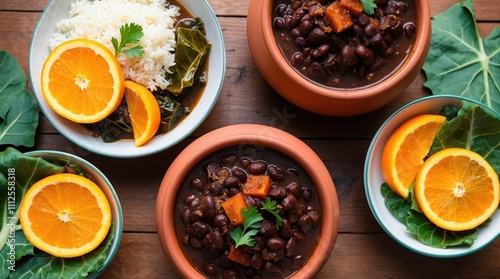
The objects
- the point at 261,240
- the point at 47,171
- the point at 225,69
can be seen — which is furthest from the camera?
the point at 225,69

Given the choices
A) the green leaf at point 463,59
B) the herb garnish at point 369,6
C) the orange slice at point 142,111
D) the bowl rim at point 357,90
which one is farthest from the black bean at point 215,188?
the green leaf at point 463,59

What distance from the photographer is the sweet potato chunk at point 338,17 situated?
81.8 inches

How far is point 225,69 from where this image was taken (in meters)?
2.43

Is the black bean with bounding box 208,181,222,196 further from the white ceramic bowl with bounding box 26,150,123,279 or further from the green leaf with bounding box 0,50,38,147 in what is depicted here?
the green leaf with bounding box 0,50,38,147

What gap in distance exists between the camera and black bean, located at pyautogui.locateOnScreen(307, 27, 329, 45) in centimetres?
208

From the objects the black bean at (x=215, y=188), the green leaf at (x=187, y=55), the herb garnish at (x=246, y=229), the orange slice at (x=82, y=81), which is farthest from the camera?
the green leaf at (x=187, y=55)

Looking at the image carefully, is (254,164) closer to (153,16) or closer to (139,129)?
(139,129)

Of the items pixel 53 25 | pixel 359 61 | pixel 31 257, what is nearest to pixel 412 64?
pixel 359 61

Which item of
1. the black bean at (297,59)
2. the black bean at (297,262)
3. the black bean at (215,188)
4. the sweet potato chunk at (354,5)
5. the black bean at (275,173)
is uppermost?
the sweet potato chunk at (354,5)

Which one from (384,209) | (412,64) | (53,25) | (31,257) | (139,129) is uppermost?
(412,64)

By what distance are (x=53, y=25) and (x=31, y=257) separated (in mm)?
869

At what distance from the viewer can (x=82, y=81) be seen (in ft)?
7.32

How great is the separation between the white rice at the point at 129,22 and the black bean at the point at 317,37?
0.57 m

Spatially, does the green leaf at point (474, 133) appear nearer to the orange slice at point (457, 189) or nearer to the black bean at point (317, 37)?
the orange slice at point (457, 189)
